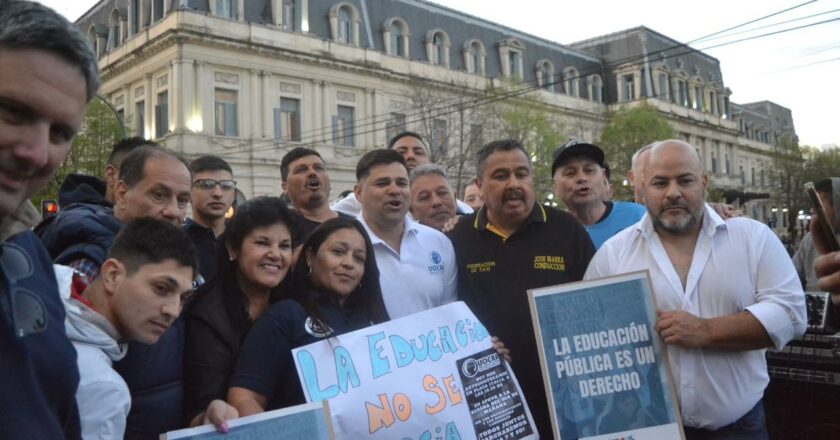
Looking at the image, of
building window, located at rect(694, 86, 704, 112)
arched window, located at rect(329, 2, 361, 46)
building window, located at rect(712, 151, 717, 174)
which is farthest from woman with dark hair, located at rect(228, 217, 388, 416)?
building window, located at rect(712, 151, 717, 174)

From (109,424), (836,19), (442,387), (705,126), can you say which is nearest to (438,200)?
(442,387)

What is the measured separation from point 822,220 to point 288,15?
112 ft

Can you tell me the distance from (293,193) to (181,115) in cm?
2630

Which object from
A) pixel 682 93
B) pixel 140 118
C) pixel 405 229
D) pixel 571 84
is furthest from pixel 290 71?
pixel 682 93

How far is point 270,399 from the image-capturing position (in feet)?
9.45

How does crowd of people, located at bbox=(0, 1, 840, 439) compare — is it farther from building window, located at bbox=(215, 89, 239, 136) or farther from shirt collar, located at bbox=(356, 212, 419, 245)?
building window, located at bbox=(215, 89, 239, 136)

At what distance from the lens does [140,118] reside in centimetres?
3275

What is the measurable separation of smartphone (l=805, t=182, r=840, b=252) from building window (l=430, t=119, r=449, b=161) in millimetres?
30695

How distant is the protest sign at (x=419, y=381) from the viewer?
2.92 m

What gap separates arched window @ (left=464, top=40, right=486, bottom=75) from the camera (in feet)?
136

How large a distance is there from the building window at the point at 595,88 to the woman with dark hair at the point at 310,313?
166ft

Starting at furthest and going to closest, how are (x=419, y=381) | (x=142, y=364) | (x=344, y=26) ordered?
(x=344, y=26), (x=419, y=381), (x=142, y=364)

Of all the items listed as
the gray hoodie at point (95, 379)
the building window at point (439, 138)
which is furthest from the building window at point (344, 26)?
the gray hoodie at point (95, 379)

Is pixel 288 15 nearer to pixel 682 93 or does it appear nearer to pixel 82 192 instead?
pixel 82 192
